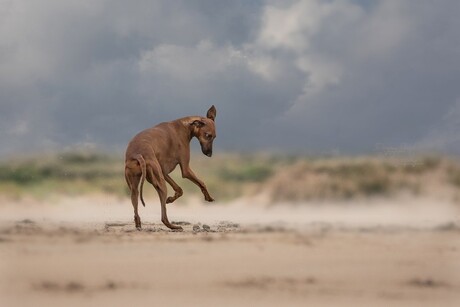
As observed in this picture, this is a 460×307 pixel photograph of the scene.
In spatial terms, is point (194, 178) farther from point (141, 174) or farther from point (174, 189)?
point (141, 174)

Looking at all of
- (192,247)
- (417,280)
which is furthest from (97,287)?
(417,280)

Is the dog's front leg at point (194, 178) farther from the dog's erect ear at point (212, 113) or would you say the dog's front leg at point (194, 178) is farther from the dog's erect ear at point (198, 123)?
the dog's erect ear at point (212, 113)

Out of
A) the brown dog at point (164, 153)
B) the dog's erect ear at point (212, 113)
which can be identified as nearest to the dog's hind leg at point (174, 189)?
the brown dog at point (164, 153)

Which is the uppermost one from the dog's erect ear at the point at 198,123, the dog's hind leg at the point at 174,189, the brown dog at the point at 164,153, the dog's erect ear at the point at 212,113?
the dog's erect ear at the point at 212,113

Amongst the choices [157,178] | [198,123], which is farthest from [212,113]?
[157,178]

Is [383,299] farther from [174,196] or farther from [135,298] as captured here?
[174,196]

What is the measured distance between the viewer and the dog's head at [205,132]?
55.0ft

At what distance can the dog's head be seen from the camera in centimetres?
1675

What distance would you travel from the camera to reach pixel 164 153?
1638 cm

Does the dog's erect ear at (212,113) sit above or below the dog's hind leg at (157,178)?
above

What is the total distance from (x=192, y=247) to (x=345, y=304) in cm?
400

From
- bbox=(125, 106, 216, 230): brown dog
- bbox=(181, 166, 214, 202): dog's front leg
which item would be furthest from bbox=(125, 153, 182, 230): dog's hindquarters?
bbox=(181, 166, 214, 202): dog's front leg

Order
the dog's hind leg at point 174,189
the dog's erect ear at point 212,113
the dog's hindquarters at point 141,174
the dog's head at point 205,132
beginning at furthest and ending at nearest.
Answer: the dog's erect ear at point 212,113 → the dog's head at point 205,132 → the dog's hind leg at point 174,189 → the dog's hindquarters at point 141,174

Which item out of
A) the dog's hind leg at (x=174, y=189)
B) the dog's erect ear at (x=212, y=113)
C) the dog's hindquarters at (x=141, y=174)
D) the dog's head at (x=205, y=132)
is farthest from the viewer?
the dog's erect ear at (x=212, y=113)
